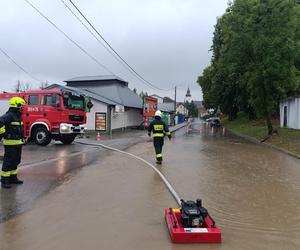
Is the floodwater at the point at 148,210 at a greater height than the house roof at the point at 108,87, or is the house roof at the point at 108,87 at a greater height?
the house roof at the point at 108,87

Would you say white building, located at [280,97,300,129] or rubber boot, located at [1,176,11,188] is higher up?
white building, located at [280,97,300,129]

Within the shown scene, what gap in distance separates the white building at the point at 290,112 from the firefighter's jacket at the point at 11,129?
27.4 meters

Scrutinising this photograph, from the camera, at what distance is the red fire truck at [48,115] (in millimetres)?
20047

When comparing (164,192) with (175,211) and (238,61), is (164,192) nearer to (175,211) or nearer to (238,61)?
(175,211)

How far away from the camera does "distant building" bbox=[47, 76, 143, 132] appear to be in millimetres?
36156

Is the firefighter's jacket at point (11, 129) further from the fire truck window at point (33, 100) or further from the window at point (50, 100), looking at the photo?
the fire truck window at point (33, 100)

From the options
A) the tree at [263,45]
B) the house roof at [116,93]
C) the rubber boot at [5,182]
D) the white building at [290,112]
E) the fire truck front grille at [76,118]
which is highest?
the tree at [263,45]

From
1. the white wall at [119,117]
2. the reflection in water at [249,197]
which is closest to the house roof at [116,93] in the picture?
the white wall at [119,117]

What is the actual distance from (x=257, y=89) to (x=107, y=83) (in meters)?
20.6

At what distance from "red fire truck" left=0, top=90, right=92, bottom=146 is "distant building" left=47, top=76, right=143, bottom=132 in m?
14.9

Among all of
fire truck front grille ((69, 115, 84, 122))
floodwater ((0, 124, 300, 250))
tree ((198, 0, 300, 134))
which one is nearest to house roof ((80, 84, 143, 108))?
tree ((198, 0, 300, 134))

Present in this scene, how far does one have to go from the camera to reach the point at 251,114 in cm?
5656

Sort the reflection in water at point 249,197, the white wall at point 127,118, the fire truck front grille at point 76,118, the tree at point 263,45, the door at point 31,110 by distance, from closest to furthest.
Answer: the reflection in water at point 249,197, the door at point 31,110, the fire truck front grille at point 76,118, the tree at point 263,45, the white wall at point 127,118

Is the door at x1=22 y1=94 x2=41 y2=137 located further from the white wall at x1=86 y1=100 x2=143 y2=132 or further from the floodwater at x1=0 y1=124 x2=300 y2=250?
the white wall at x1=86 y1=100 x2=143 y2=132
